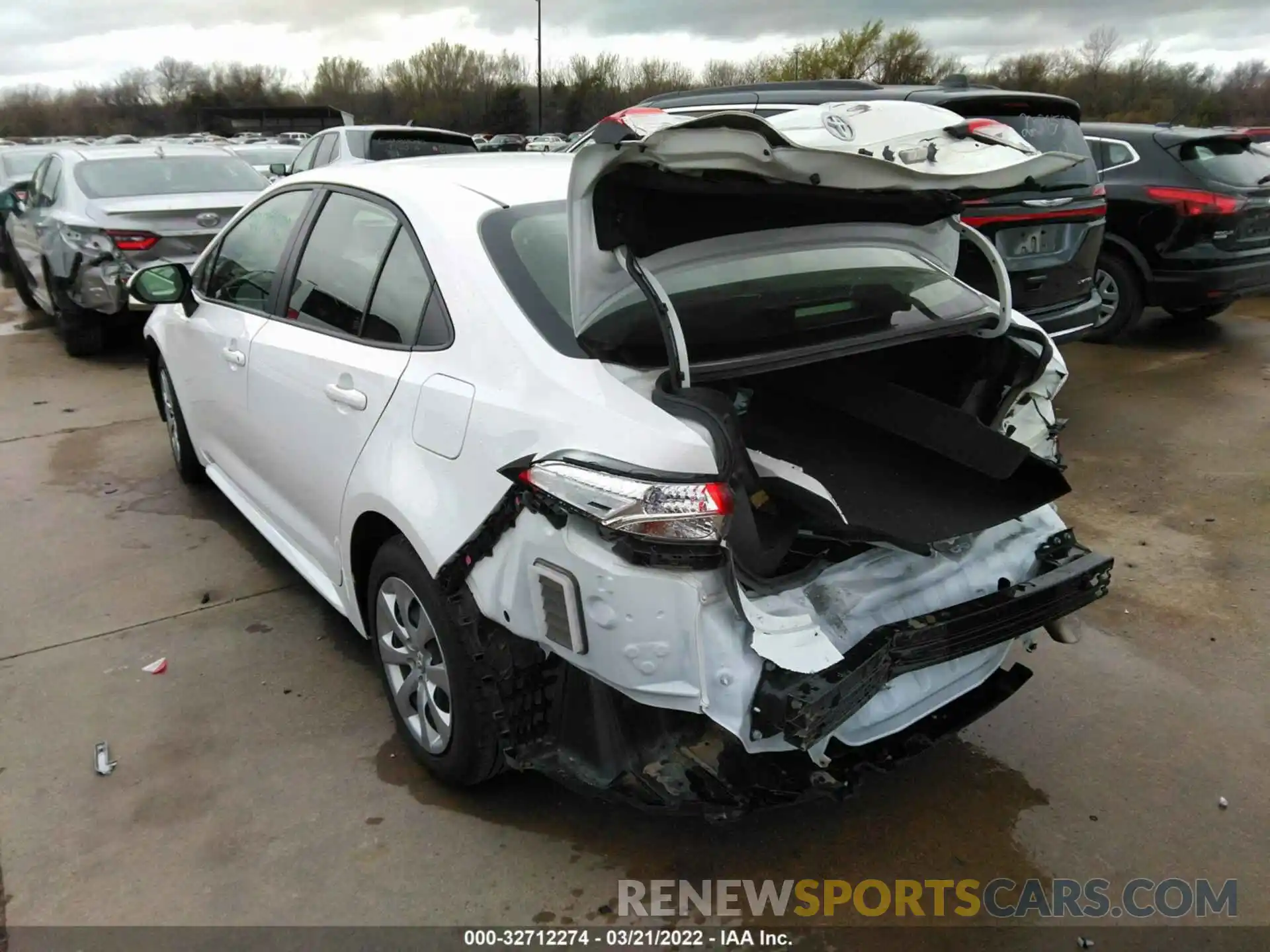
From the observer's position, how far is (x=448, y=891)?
2410 mm

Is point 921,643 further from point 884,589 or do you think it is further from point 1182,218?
point 1182,218

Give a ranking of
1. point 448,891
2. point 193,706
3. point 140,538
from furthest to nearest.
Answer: point 140,538 → point 193,706 → point 448,891

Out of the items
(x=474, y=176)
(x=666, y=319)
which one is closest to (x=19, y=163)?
(x=474, y=176)

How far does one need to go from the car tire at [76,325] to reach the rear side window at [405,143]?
3.80 metres

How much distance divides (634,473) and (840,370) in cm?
118

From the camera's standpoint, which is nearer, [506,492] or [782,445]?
[506,492]

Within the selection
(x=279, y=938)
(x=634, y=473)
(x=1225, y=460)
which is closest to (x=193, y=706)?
(x=279, y=938)

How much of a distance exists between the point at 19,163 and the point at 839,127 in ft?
47.2

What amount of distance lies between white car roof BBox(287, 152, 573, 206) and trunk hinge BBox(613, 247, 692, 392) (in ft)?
2.27

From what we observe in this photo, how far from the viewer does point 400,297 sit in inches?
108

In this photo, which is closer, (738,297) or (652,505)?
(652,505)

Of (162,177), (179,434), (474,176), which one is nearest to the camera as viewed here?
(474,176)

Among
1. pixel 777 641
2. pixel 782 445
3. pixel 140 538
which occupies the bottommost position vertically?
pixel 140 538

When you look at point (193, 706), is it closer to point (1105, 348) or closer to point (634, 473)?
point (634, 473)
